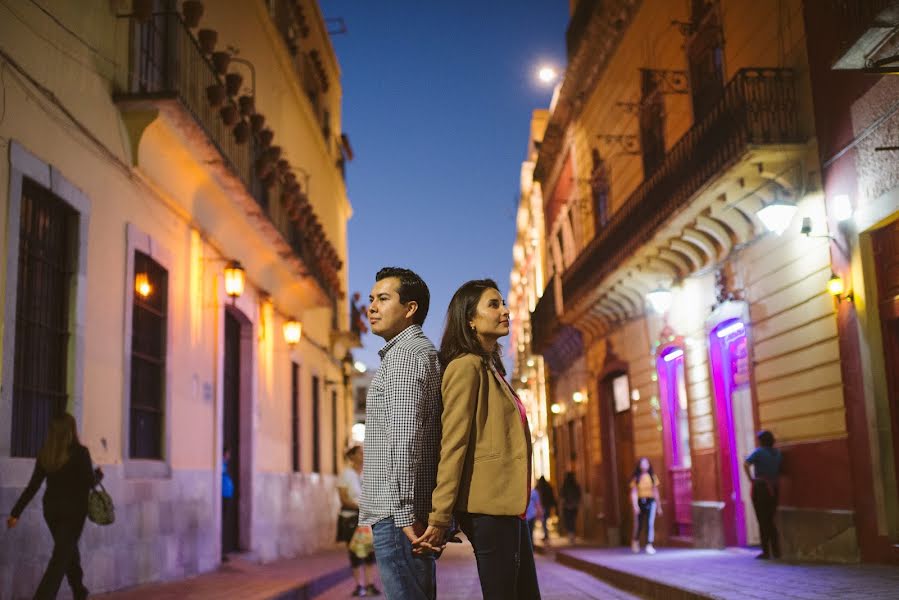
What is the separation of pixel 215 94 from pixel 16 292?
18.9 ft

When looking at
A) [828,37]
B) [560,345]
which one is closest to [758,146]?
[828,37]

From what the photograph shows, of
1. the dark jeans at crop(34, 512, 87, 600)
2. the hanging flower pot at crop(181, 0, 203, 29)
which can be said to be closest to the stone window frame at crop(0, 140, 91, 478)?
the dark jeans at crop(34, 512, 87, 600)

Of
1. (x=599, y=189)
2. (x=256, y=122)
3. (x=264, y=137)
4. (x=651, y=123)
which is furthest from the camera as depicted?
(x=599, y=189)

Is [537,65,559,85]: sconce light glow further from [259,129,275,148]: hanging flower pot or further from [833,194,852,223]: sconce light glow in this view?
[833,194,852,223]: sconce light glow

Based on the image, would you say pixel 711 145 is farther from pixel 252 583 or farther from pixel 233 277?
pixel 252 583

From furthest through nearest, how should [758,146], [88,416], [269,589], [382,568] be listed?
1. [758,146]
2. [269,589]
3. [88,416]
4. [382,568]

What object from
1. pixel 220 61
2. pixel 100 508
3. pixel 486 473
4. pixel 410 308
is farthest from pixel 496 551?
pixel 220 61

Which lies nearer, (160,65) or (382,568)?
(382,568)

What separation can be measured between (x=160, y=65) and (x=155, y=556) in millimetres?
5730

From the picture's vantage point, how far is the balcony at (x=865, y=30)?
8781 mm

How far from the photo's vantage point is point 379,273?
4.27m

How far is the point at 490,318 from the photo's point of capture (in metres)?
4.19

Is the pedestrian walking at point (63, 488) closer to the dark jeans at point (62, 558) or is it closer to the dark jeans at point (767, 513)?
the dark jeans at point (62, 558)

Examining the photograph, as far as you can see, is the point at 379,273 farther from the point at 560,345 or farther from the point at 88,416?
the point at 560,345
